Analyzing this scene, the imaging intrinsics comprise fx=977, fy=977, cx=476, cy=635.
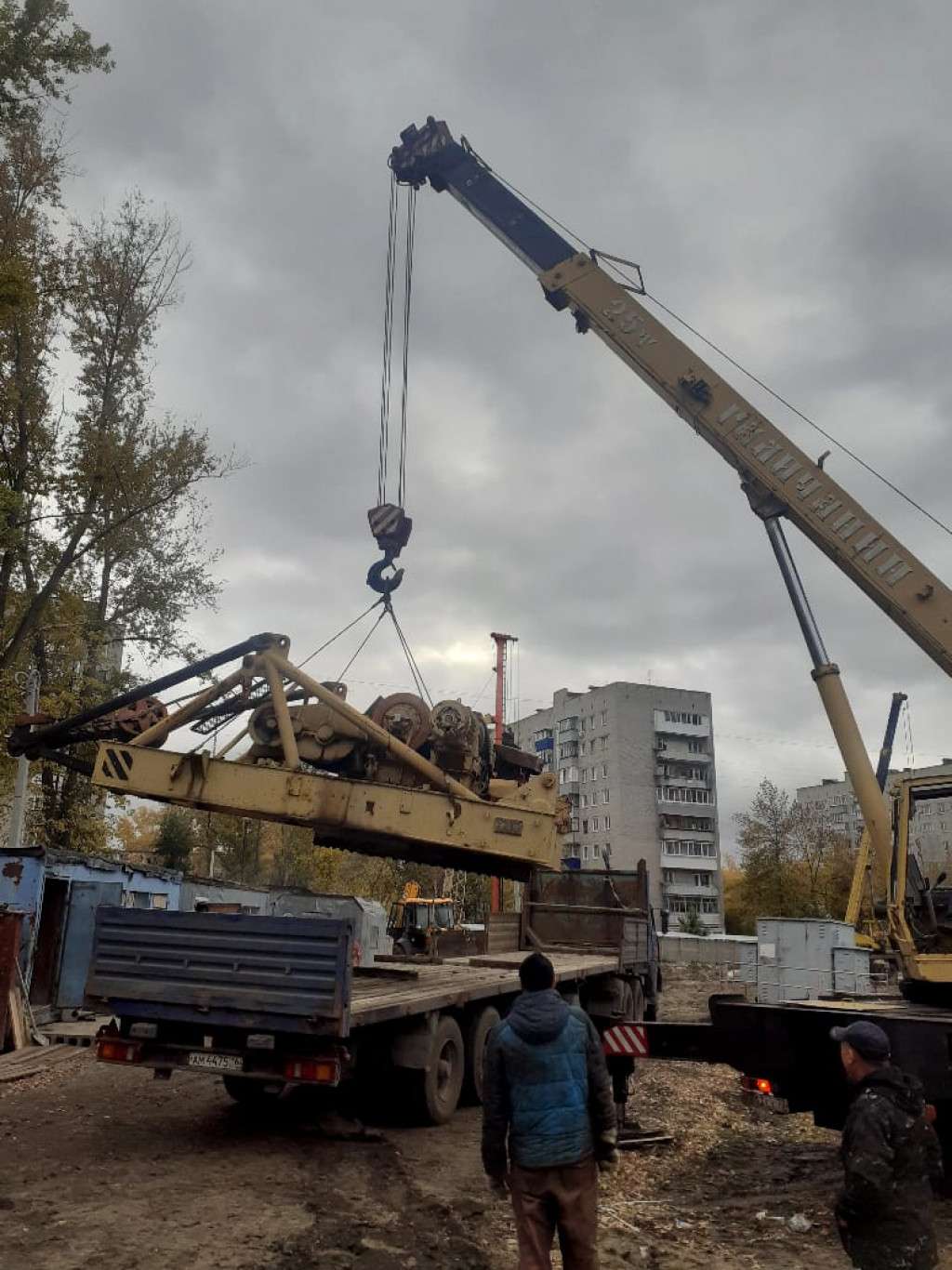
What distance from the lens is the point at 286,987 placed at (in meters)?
7.12

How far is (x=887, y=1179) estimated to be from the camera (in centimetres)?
354

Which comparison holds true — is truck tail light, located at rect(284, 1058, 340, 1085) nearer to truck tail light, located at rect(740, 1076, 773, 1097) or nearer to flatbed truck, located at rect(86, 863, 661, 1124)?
flatbed truck, located at rect(86, 863, 661, 1124)

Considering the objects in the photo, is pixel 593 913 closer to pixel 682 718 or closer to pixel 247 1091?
pixel 247 1091

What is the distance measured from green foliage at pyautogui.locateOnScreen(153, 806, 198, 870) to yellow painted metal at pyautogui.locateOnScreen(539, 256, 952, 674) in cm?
3381

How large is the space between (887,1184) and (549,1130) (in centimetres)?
130

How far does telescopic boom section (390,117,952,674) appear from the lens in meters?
9.32

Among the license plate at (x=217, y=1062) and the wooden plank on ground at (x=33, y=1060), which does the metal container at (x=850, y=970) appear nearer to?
the wooden plank on ground at (x=33, y=1060)

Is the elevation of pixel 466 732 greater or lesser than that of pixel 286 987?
greater

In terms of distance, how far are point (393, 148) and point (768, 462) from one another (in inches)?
282

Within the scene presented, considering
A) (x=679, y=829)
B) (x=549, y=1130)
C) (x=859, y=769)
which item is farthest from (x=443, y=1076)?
(x=679, y=829)

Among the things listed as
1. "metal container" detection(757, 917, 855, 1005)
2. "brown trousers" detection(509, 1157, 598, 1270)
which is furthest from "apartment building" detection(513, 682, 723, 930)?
"brown trousers" detection(509, 1157, 598, 1270)

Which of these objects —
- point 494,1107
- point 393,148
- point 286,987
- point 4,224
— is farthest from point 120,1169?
point 4,224

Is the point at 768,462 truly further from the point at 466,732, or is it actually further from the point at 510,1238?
the point at 510,1238

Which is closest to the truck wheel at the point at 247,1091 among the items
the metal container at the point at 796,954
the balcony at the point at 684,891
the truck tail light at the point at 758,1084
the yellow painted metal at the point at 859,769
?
the truck tail light at the point at 758,1084
